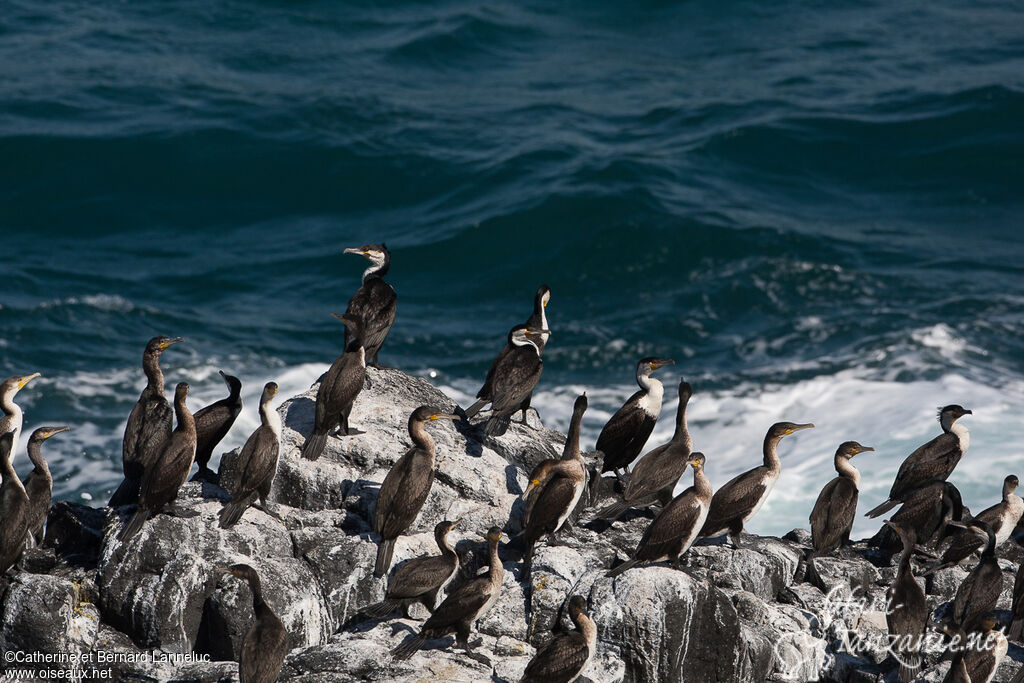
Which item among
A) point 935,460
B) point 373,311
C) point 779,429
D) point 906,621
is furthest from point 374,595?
point 935,460

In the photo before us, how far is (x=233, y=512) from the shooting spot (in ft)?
27.1

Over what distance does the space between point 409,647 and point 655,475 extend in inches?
94.1

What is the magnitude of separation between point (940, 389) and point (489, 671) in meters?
12.7

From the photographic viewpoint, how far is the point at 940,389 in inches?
721

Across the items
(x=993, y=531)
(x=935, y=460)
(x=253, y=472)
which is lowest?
(x=993, y=531)

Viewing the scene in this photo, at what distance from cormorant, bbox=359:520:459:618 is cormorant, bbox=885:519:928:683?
3263 millimetres

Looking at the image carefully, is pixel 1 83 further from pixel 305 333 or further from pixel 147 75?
pixel 305 333

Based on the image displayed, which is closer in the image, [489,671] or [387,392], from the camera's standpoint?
[489,671]

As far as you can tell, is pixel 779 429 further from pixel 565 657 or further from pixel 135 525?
pixel 135 525

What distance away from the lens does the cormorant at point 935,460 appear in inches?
402

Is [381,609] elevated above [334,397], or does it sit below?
below

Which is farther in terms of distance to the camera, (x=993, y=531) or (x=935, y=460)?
(x=935, y=460)

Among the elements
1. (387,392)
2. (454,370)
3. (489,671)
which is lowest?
(454,370)

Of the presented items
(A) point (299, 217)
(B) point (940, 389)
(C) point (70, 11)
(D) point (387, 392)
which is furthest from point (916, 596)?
(C) point (70, 11)
